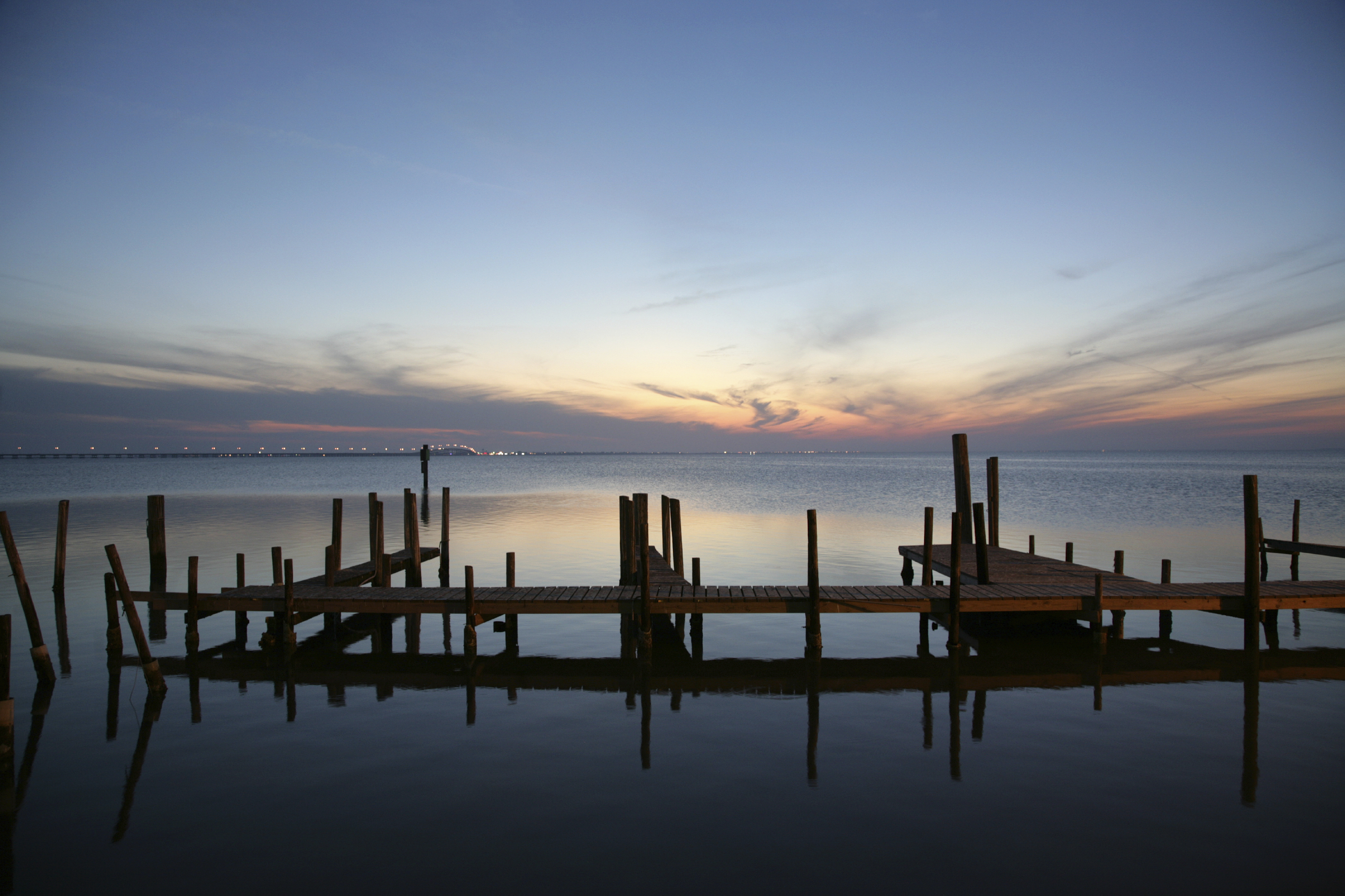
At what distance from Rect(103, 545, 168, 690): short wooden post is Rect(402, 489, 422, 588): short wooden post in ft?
19.2

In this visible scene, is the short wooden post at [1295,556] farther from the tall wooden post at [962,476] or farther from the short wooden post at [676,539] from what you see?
the short wooden post at [676,539]

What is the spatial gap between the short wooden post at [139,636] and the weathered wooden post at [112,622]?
651 mm

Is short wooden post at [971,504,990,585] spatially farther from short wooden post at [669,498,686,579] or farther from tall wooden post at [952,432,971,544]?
short wooden post at [669,498,686,579]

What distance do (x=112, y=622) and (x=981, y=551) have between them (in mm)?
15337

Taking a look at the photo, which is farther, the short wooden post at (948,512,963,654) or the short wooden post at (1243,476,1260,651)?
the short wooden post at (1243,476,1260,651)

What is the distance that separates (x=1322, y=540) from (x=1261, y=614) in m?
18.4

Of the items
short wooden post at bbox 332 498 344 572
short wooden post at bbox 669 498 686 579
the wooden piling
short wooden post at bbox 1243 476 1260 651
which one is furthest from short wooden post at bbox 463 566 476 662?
short wooden post at bbox 1243 476 1260 651

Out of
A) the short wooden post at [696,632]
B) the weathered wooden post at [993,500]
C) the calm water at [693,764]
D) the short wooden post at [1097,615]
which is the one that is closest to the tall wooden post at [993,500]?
the weathered wooden post at [993,500]

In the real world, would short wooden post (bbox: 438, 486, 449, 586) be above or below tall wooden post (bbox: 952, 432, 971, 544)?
below

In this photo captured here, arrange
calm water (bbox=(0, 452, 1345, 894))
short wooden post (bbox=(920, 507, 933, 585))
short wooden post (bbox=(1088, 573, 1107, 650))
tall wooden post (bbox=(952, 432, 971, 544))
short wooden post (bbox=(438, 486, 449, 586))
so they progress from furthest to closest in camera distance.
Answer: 1. short wooden post (bbox=(438, 486, 449, 586))
2. tall wooden post (bbox=(952, 432, 971, 544))
3. short wooden post (bbox=(920, 507, 933, 585))
4. short wooden post (bbox=(1088, 573, 1107, 650))
5. calm water (bbox=(0, 452, 1345, 894))

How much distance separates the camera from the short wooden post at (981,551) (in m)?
13.5

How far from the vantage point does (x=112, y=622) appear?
12.6 metres

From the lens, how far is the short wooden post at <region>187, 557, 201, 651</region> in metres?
12.4

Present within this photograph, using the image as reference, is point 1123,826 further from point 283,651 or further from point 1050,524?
point 1050,524
